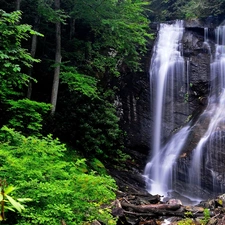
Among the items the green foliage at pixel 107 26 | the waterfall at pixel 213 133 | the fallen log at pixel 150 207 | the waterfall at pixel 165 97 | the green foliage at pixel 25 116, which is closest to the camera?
the fallen log at pixel 150 207

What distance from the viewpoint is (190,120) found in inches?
573

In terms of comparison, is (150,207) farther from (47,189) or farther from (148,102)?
(148,102)

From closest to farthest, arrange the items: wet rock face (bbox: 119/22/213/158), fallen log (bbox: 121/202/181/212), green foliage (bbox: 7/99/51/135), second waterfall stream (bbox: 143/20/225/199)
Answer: fallen log (bbox: 121/202/181/212)
green foliage (bbox: 7/99/51/135)
second waterfall stream (bbox: 143/20/225/199)
wet rock face (bbox: 119/22/213/158)

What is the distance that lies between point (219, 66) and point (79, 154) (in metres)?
11.3

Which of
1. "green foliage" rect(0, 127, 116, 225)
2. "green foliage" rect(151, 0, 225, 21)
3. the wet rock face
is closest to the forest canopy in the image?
"green foliage" rect(0, 127, 116, 225)

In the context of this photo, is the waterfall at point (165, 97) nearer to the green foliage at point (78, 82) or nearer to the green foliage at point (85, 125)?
the green foliage at point (85, 125)

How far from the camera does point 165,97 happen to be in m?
15.5

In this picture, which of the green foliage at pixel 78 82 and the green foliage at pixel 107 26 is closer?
the green foliage at pixel 78 82

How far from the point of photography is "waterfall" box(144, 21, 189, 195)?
39.9 feet

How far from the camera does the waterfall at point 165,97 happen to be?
1217 centimetres

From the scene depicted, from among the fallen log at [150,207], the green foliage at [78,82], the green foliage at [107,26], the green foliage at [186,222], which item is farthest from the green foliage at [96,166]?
the green foliage at [107,26]

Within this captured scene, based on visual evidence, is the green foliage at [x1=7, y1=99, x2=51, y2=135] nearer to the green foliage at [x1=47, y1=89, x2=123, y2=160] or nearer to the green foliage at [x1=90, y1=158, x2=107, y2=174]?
the green foliage at [x1=47, y1=89, x2=123, y2=160]

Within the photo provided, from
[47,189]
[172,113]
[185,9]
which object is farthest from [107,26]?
[185,9]

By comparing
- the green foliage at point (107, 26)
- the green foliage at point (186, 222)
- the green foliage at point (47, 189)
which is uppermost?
the green foliage at point (107, 26)
